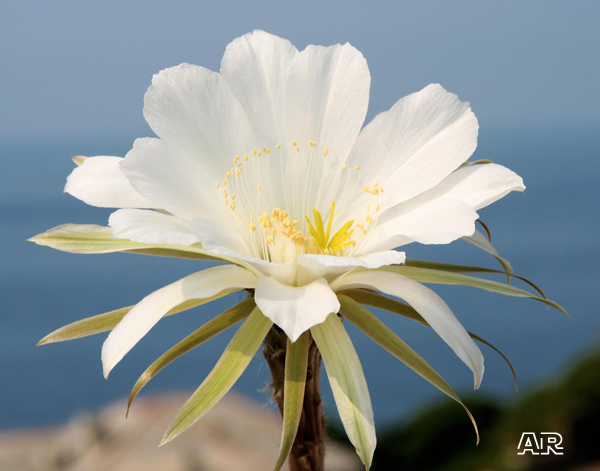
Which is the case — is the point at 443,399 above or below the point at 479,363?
below

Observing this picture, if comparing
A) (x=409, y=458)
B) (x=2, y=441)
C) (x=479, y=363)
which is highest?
(x=479, y=363)

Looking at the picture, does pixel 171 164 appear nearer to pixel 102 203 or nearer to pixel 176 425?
pixel 102 203

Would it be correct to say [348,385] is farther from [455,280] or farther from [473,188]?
[473,188]

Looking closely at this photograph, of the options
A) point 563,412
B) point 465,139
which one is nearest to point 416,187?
point 465,139

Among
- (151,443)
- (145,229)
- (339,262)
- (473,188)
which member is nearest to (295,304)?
(339,262)

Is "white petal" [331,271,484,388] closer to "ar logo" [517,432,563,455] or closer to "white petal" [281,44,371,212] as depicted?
"white petal" [281,44,371,212]

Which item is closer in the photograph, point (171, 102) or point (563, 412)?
point (171, 102)
